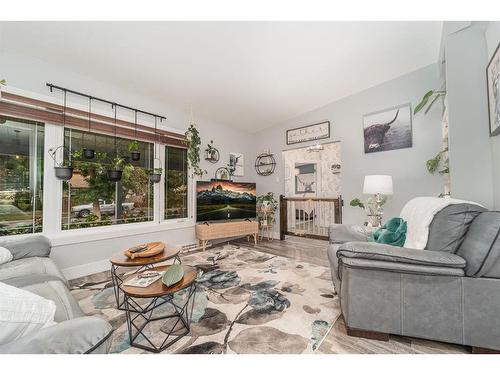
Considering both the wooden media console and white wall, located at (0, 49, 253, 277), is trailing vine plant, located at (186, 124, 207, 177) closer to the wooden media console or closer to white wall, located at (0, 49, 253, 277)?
white wall, located at (0, 49, 253, 277)

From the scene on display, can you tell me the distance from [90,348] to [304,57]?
313cm

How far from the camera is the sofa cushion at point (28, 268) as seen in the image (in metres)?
1.59

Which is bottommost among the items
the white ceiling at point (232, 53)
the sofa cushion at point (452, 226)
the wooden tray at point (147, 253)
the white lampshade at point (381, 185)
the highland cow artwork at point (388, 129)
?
the wooden tray at point (147, 253)

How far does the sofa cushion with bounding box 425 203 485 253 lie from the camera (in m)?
1.39

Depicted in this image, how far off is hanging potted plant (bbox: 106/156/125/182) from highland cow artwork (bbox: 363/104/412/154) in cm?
384

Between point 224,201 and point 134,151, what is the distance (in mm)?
1752

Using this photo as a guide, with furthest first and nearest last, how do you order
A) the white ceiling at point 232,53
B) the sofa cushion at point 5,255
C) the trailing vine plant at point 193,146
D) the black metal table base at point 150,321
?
the trailing vine plant at point 193,146 < the white ceiling at point 232,53 < the sofa cushion at point 5,255 < the black metal table base at point 150,321

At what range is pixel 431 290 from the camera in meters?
1.34

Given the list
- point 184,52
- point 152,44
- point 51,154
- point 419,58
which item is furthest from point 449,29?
point 51,154

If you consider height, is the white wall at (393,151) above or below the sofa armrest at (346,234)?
above

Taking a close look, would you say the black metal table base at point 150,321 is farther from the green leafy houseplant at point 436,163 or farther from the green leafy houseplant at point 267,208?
the green leafy houseplant at point 436,163

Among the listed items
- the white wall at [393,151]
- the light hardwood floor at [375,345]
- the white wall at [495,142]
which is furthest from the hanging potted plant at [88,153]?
the white wall at [495,142]

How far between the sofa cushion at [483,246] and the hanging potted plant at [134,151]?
3.54 metres

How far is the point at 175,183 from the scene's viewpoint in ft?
12.5
